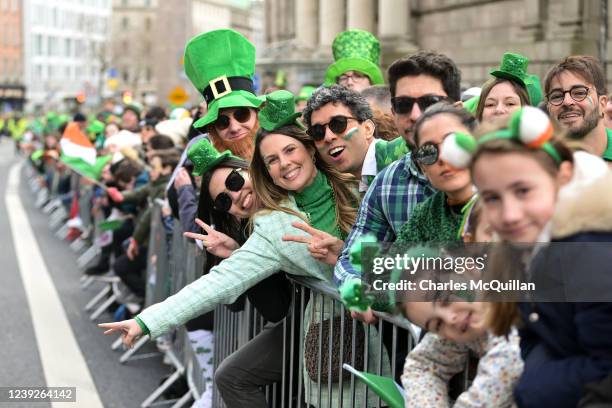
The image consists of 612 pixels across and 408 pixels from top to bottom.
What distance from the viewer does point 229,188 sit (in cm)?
492

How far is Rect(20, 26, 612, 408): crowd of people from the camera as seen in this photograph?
248cm

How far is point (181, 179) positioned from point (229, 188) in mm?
2311

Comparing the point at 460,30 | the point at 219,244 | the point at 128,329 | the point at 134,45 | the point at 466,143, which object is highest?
the point at 134,45

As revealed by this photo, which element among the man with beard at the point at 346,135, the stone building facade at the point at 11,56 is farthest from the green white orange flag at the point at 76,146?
the stone building facade at the point at 11,56

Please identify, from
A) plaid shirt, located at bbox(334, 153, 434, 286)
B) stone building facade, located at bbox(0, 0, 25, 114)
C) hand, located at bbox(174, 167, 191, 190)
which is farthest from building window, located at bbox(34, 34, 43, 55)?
plaid shirt, located at bbox(334, 153, 434, 286)

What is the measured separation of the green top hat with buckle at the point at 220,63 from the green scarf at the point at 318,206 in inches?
55.4

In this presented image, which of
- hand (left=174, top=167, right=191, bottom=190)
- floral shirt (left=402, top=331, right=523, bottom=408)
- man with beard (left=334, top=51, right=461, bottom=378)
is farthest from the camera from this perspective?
hand (left=174, top=167, right=191, bottom=190)

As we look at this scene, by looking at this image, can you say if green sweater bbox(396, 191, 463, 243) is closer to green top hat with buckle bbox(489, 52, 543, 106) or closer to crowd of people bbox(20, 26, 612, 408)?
crowd of people bbox(20, 26, 612, 408)

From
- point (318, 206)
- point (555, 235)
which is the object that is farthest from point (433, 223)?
point (318, 206)

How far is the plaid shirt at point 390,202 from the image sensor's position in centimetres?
400

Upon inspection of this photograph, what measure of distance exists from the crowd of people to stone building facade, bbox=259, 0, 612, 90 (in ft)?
33.3

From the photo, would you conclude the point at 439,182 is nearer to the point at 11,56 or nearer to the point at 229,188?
the point at 229,188

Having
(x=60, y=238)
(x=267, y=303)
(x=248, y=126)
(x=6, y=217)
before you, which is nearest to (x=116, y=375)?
(x=248, y=126)

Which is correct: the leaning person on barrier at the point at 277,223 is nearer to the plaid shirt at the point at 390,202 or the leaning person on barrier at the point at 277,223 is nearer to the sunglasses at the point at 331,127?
the sunglasses at the point at 331,127
